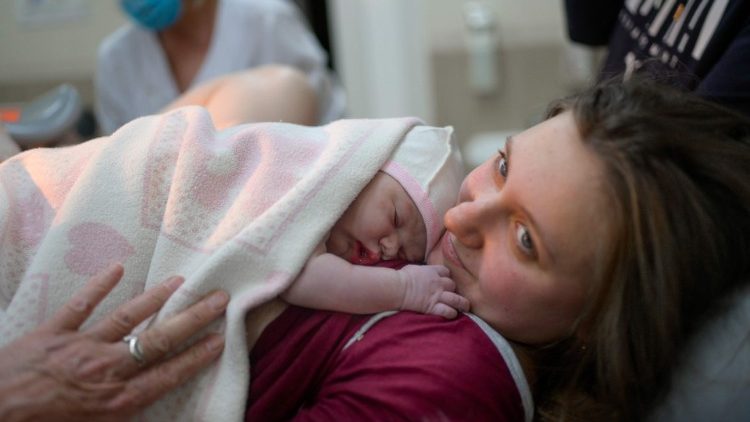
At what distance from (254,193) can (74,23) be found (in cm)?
212

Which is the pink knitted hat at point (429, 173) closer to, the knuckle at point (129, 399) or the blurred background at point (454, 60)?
the knuckle at point (129, 399)

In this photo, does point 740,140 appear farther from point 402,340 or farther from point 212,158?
point 212,158

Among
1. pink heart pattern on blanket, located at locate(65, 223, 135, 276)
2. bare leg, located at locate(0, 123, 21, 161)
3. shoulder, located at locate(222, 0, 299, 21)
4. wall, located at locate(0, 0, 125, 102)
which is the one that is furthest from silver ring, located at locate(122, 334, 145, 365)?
wall, located at locate(0, 0, 125, 102)

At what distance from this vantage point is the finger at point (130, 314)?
2.37 feet

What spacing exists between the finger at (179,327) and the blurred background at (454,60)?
56.3 inches

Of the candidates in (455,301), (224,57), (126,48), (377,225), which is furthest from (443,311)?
(126,48)

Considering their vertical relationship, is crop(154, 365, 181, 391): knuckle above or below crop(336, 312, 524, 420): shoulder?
above

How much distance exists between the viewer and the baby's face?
33.1 inches

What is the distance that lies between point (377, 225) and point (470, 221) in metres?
0.12

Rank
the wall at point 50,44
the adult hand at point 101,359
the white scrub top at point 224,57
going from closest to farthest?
the adult hand at point 101,359 → the white scrub top at point 224,57 → the wall at point 50,44

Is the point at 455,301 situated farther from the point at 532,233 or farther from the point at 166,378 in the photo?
the point at 166,378

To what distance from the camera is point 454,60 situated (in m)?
2.28

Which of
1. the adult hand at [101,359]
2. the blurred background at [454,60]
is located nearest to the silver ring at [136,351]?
the adult hand at [101,359]

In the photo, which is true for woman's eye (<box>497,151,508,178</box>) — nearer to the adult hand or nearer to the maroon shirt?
the maroon shirt
